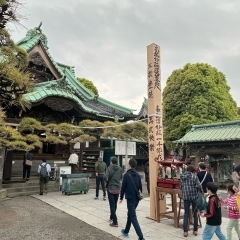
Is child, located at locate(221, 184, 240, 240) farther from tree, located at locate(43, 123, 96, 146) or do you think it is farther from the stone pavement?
tree, located at locate(43, 123, 96, 146)

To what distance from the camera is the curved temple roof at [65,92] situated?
13886 mm

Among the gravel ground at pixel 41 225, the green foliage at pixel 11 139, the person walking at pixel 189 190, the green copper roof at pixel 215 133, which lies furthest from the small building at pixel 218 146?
the gravel ground at pixel 41 225

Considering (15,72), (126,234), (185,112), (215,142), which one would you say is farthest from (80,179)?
(185,112)

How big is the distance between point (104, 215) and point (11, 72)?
5359 millimetres

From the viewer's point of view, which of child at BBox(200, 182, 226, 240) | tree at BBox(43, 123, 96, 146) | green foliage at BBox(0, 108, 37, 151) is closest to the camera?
child at BBox(200, 182, 226, 240)

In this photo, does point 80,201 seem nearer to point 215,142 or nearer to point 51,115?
point 51,115

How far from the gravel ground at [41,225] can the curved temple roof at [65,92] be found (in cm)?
→ 577

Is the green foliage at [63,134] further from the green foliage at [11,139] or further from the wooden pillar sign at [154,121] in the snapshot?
the wooden pillar sign at [154,121]

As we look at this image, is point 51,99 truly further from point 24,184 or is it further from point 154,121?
point 154,121

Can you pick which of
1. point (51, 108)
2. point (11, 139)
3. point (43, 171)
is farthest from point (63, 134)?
point (11, 139)

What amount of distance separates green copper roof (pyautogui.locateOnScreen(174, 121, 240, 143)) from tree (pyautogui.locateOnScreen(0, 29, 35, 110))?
1242 centimetres

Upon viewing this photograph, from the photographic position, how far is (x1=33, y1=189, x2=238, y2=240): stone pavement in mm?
6102

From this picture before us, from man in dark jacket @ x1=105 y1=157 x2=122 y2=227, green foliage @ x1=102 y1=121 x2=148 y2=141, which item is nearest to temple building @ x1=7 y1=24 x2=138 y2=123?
green foliage @ x1=102 y1=121 x2=148 y2=141

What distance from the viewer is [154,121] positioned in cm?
788
